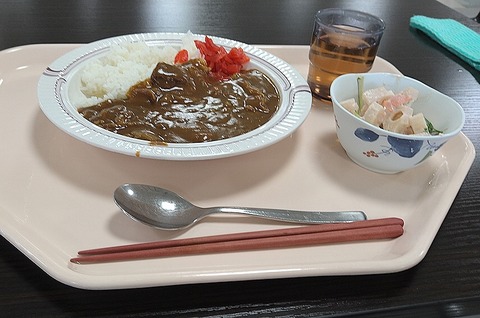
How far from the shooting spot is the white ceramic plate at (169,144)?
3.25 ft

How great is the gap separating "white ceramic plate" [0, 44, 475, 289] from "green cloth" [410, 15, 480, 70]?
72cm

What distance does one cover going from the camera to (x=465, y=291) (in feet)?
2.78

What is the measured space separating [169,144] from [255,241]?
1.00 feet

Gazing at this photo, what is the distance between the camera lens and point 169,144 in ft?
3.35

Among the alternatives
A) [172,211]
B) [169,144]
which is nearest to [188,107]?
[169,144]

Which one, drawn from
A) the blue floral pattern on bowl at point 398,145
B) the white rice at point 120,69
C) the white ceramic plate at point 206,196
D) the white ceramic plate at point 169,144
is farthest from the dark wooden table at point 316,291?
the white rice at point 120,69

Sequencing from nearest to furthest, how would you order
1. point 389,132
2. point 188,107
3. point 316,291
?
1. point 316,291
2. point 389,132
3. point 188,107

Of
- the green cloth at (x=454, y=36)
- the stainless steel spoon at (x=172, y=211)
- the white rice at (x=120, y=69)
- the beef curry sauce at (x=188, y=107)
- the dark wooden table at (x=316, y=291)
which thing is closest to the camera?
the dark wooden table at (x=316, y=291)

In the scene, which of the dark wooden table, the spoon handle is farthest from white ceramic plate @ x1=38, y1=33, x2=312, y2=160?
the dark wooden table

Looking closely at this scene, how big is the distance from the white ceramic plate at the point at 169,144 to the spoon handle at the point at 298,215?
0.13 m

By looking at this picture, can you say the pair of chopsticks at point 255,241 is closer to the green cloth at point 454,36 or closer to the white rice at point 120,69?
the white rice at point 120,69

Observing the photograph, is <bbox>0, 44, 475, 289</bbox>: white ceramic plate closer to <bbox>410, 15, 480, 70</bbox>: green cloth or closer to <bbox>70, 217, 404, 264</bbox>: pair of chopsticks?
<bbox>70, 217, 404, 264</bbox>: pair of chopsticks

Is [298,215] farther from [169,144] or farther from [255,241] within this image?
[169,144]

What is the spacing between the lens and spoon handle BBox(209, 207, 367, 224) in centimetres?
93
